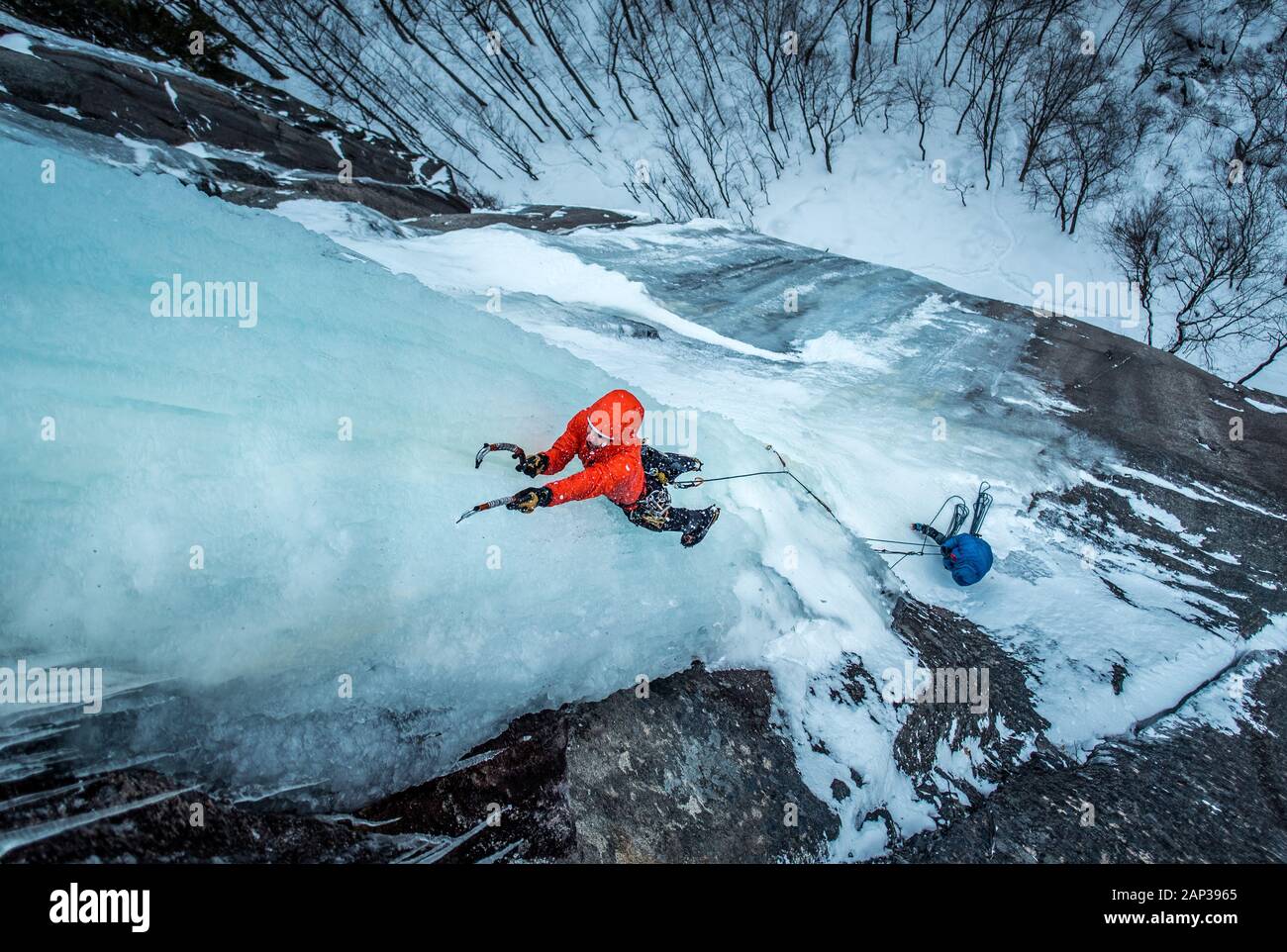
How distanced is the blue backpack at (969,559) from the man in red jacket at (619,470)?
2.20 metres

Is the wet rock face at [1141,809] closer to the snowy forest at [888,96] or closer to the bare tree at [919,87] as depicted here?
the snowy forest at [888,96]

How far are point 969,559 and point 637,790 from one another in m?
3.25

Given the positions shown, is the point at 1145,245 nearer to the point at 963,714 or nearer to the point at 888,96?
the point at 888,96

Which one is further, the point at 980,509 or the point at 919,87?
the point at 919,87

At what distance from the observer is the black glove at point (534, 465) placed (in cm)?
351

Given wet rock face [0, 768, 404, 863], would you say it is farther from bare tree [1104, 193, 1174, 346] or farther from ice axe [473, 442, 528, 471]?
bare tree [1104, 193, 1174, 346]

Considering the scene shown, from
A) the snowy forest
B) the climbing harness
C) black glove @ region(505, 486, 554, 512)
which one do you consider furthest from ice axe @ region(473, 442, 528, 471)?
the snowy forest

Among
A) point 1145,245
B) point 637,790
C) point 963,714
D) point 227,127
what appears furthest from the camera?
point 1145,245

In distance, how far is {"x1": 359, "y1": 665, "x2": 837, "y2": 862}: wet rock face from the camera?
2.64 metres

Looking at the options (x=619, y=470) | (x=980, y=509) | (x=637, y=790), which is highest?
(x=619, y=470)

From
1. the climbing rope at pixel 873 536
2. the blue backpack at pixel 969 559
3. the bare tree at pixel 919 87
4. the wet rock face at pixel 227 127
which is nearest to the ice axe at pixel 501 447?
the climbing rope at pixel 873 536

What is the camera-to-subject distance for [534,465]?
352cm

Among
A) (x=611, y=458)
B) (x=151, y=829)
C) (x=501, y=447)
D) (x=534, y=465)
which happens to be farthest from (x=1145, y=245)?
(x=151, y=829)
